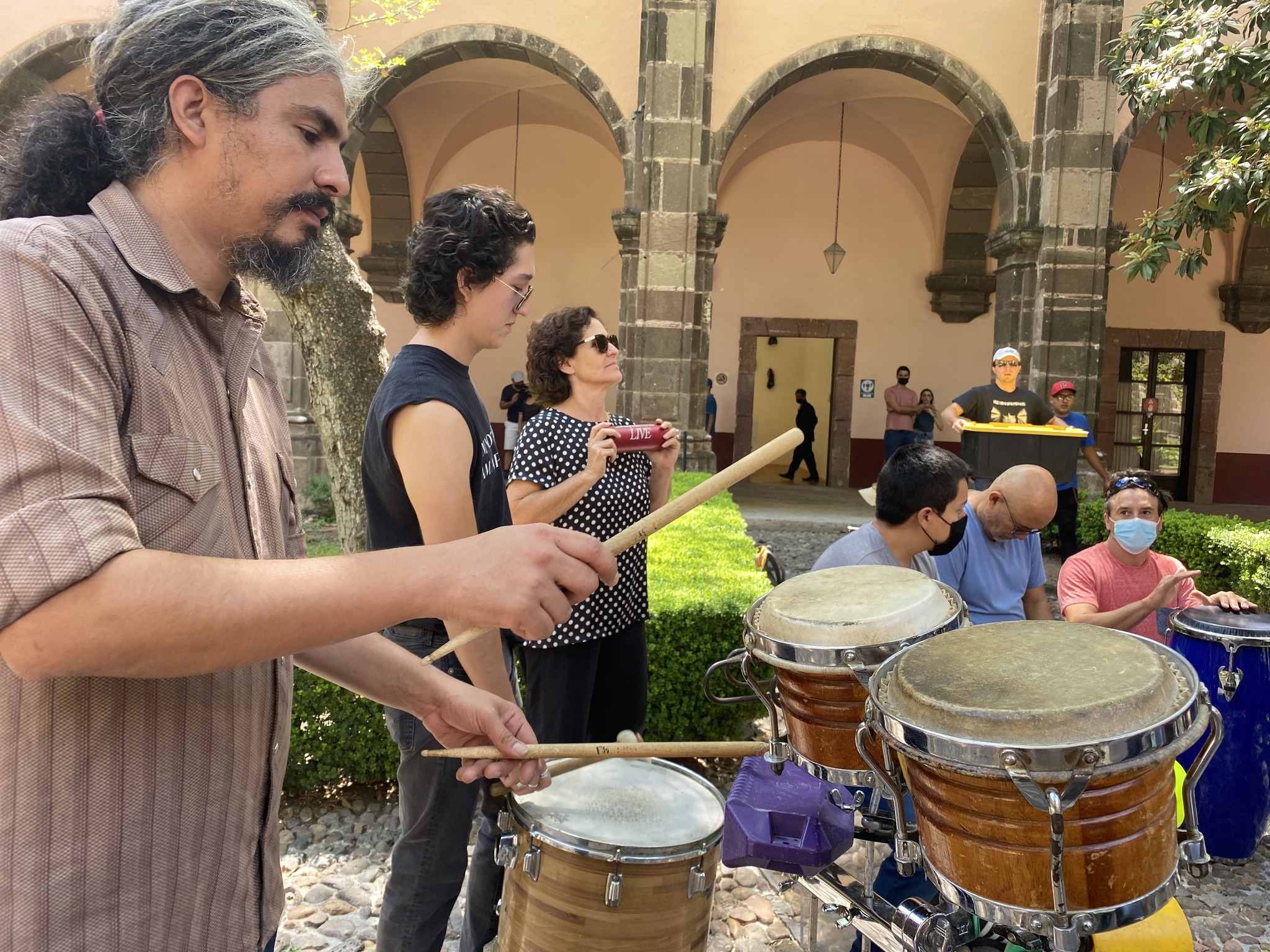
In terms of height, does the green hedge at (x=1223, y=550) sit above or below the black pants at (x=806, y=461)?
above

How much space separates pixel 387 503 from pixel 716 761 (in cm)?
277

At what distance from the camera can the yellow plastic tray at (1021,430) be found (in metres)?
6.86

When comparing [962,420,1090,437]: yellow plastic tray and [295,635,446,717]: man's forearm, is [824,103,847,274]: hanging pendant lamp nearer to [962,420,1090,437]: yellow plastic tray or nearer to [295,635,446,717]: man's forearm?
[962,420,1090,437]: yellow plastic tray

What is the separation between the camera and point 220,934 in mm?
1093

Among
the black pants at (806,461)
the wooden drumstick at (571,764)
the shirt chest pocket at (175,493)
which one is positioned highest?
the shirt chest pocket at (175,493)

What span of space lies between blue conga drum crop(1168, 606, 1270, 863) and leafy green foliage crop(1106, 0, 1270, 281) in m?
3.32

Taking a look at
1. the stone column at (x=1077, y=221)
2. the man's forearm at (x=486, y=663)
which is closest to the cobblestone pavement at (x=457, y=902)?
the man's forearm at (x=486, y=663)

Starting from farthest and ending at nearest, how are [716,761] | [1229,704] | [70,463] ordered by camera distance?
[716,761] → [1229,704] → [70,463]

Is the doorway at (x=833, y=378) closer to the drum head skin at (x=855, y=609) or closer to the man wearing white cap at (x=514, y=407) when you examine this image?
the man wearing white cap at (x=514, y=407)

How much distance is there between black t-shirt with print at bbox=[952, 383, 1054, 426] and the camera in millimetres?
7125

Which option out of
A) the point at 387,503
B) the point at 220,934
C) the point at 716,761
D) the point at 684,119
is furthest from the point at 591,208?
the point at 220,934

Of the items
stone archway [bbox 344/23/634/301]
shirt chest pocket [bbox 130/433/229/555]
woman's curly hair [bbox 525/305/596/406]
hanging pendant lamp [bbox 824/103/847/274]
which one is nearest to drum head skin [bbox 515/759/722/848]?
shirt chest pocket [bbox 130/433/229/555]

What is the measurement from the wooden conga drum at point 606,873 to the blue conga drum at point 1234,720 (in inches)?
93.0

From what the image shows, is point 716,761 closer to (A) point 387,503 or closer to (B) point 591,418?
(B) point 591,418
